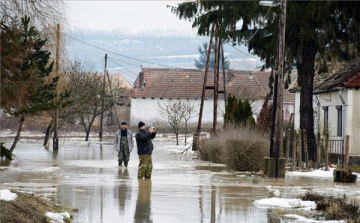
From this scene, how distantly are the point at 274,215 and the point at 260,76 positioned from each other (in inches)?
3173

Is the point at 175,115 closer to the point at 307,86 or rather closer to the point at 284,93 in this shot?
the point at 284,93

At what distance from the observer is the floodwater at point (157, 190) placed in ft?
50.6

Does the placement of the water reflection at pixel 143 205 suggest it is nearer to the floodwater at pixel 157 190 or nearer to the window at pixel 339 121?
the floodwater at pixel 157 190

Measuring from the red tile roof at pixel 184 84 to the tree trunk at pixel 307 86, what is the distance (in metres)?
48.9

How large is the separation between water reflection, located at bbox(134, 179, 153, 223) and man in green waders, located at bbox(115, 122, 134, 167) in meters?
8.03

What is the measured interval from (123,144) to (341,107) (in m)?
10.8

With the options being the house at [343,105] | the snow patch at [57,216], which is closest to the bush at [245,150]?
the house at [343,105]

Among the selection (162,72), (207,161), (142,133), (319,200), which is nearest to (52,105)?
(207,161)

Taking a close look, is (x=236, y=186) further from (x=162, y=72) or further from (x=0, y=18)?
(x=162, y=72)

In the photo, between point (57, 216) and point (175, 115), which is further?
point (175, 115)

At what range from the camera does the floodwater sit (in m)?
15.4

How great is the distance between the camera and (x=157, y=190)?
20.4m

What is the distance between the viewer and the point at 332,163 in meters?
34.9

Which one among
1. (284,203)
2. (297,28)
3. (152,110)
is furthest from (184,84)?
(284,203)
